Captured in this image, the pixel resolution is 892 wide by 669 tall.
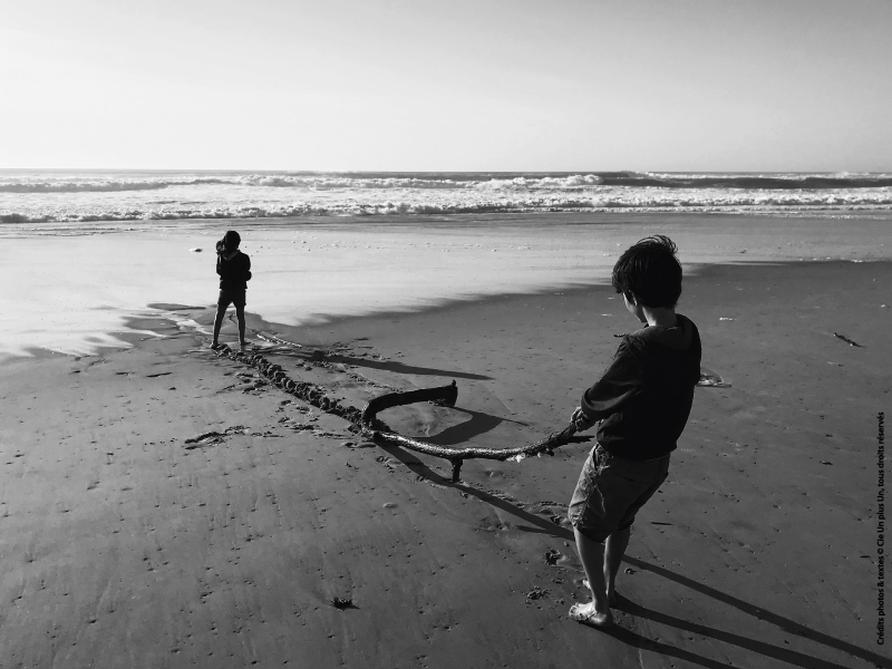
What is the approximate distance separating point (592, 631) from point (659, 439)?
0.87 m

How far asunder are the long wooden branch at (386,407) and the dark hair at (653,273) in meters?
0.66

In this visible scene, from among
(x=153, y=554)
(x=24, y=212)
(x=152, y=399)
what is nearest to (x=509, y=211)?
(x=24, y=212)

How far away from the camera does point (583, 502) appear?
8.59 ft

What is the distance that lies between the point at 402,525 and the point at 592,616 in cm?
115

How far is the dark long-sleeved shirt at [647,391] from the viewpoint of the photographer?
2342 millimetres

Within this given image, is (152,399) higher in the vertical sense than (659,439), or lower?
lower

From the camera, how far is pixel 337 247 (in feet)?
48.9

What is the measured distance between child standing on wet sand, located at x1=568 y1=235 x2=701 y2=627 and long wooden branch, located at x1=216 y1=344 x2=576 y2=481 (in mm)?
250

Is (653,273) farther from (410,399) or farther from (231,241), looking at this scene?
(231,241)

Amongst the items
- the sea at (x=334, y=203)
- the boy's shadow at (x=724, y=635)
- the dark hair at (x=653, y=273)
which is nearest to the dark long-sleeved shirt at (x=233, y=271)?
the boy's shadow at (x=724, y=635)

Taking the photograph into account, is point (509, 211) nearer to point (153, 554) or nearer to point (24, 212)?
point (24, 212)

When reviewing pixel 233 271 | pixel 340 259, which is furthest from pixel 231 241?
pixel 340 259

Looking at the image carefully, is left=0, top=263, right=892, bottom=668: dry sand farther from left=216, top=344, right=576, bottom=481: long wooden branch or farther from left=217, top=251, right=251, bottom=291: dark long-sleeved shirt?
left=217, top=251, right=251, bottom=291: dark long-sleeved shirt

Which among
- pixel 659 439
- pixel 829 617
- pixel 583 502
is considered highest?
pixel 659 439
